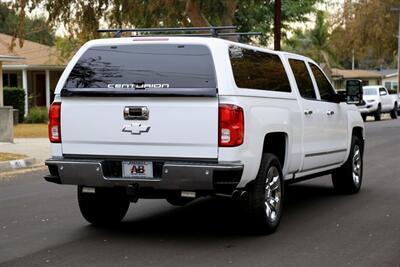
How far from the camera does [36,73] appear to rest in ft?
125

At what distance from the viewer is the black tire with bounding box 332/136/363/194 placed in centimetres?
1002

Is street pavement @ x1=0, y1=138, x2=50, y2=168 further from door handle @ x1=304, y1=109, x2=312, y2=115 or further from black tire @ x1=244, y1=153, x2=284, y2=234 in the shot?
black tire @ x1=244, y1=153, x2=284, y2=234

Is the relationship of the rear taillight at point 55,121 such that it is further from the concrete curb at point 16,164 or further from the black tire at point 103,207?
the concrete curb at point 16,164

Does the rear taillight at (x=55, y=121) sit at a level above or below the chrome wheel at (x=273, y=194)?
above

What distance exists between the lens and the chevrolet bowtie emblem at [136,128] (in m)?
6.74

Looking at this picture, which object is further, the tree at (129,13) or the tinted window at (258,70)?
the tree at (129,13)

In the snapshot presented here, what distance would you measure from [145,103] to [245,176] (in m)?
1.20

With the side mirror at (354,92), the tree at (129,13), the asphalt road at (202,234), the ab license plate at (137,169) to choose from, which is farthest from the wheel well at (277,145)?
the tree at (129,13)

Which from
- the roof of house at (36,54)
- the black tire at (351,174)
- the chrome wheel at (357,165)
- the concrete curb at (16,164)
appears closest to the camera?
the black tire at (351,174)

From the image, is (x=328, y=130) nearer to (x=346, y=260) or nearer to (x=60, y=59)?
(x=346, y=260)

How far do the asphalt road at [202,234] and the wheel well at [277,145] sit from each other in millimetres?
801

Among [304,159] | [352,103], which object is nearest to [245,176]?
[304,159]

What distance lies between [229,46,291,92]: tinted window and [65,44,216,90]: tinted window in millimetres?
345

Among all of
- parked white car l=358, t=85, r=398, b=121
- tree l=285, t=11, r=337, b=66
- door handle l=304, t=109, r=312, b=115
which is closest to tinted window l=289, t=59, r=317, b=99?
door handle l=304, t=109, r=312, b=115
